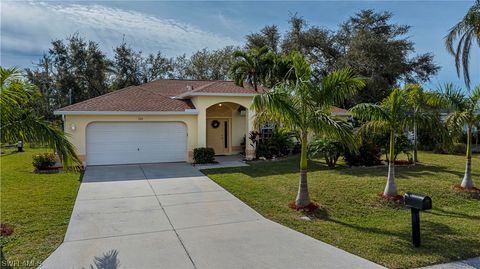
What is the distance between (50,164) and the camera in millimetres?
14453

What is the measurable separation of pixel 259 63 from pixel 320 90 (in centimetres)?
1261

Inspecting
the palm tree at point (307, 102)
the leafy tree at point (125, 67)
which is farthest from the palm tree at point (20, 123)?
the leafy tree at point (125, 67)

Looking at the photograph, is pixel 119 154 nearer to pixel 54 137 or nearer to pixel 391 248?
pixel 54 137

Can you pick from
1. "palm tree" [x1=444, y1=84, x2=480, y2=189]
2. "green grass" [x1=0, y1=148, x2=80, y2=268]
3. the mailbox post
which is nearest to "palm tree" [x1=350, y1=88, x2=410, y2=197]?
"palm tree" [x1=444, y1=84, x2=480, y2=189]

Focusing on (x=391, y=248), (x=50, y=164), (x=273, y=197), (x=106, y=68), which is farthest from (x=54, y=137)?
(x=106, y=68)

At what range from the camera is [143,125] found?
54.2ft

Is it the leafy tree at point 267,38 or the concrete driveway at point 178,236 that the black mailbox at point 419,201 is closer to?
the concrete driveway at point 178,236

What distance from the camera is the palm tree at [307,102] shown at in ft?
26.5

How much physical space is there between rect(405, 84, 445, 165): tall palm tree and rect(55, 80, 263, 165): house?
24.8ft

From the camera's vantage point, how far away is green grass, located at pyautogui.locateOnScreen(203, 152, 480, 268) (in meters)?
5.99

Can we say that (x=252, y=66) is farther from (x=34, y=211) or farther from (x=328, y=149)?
(x=34, y=211)

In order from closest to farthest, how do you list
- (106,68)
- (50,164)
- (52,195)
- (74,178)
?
(52,195) < (74,178) < (50,164) < (106,68)

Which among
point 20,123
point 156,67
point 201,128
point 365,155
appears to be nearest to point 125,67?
point 156,67

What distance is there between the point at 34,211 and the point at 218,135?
41.9 ft
